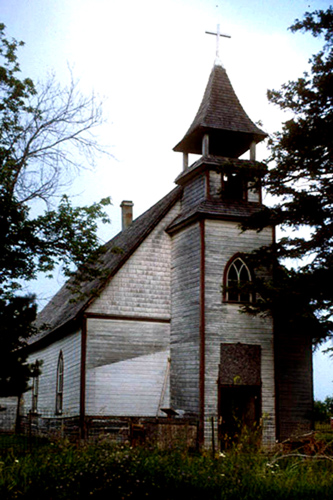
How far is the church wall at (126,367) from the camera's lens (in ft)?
72.2

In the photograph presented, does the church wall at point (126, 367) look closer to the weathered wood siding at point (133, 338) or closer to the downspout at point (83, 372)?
the weathered wood siding at point (133, 338)

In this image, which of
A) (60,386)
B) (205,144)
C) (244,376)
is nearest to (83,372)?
(60,386)

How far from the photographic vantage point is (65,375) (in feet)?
83.5

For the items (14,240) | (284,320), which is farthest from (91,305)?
(284,320)

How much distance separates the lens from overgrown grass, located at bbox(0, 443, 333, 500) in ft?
31.8

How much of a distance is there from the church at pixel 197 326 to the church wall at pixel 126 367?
1.4 inches

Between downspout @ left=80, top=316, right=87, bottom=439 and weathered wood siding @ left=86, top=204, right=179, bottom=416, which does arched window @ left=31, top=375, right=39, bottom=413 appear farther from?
weathered wood siding @ left=86, top=204, right=179, bottom=416

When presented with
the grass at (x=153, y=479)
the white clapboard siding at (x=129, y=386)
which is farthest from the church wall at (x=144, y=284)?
the grass at (x=153, y=479)

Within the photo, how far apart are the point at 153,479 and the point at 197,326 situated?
11256 mm

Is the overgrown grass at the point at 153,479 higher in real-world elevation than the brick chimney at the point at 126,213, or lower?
lower

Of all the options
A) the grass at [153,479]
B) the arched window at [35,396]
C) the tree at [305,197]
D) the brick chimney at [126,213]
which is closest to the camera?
the grass at [153,479]

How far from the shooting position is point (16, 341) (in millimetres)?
14234

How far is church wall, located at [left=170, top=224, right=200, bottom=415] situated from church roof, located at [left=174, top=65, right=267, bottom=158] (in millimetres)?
3883

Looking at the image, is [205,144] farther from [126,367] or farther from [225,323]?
[126,367]
